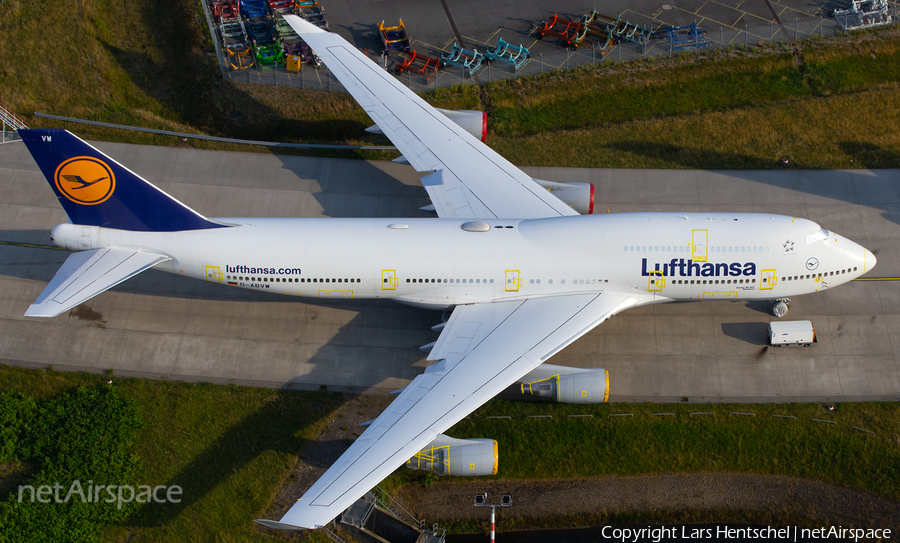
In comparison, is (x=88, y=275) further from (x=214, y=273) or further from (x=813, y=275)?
(x=813, y=275)

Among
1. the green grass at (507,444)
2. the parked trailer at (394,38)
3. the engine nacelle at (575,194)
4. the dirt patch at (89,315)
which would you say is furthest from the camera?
the parked trailer at (394,38)

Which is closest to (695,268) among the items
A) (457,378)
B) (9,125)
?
(457,378)

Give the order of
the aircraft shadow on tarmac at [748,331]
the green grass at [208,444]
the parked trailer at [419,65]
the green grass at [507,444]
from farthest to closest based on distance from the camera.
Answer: the parked trailer at [419,65]
the aircraft shadow on tarmac at [748,331]
the green grass at [507,444]
the green grass at [208,444]

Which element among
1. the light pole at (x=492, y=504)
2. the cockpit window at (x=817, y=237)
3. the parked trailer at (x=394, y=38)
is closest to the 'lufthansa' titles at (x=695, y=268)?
the cockpit window at (x=817, y=237)

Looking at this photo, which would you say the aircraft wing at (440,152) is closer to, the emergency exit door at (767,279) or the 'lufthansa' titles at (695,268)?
the 'lufthansa' titles at (695,268)

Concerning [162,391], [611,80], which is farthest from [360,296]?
[611,80]

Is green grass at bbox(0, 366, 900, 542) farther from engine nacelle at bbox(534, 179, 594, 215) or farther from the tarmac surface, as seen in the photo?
engine nacelle at bbox(534, 179, 594, 215)

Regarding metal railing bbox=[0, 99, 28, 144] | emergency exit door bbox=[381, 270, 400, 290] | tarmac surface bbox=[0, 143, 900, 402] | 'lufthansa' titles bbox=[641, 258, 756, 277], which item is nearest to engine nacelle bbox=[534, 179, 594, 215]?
tarmac surface bbox=[0, 143, 900, 402]
